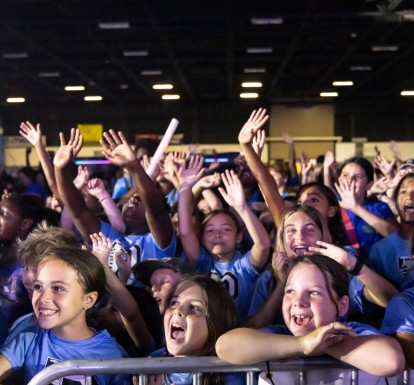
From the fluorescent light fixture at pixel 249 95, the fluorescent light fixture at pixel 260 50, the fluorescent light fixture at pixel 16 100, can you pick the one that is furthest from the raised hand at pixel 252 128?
the fluorescent light fixture at pixel 16 100

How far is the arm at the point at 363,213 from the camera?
4.10m

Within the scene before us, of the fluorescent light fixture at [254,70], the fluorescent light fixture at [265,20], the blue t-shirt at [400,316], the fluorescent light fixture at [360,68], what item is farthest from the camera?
the fluorescent light fixture at [254,70]

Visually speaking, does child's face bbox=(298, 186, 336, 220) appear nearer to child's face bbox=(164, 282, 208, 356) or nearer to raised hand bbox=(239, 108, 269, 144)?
raised hand bbox=(239, 108, 269, 144)

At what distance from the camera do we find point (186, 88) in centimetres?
2077

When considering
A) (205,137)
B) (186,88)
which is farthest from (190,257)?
(205,137)

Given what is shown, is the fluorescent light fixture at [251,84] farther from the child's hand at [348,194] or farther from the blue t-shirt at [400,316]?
the blue t-shirt at [400,316]

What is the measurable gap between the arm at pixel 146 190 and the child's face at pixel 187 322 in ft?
4.21

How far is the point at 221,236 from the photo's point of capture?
391 centimetres

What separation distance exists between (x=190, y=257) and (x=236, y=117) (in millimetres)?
19877

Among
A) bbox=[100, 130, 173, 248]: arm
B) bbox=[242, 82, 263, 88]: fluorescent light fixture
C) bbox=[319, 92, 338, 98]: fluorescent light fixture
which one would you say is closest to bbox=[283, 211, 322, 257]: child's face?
bbox=[100, 130, 173, 248]: arm

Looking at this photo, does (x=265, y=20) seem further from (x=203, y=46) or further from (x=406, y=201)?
(x=406, y=201)

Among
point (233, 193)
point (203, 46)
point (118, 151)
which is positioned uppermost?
point (203, 46)

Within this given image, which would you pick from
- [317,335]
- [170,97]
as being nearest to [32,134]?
[317,335]

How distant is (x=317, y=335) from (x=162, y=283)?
126cm
